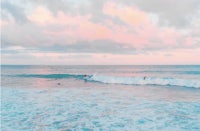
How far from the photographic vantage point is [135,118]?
1220cm

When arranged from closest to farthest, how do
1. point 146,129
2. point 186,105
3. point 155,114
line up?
point 146,129, point 155,114, point 186,105

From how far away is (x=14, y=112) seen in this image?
1341 centimetres

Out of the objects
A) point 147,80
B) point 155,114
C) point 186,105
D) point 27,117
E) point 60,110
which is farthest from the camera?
point 147,80

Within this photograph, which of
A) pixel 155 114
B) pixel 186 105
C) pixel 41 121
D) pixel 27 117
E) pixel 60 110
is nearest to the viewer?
pixel 41 121

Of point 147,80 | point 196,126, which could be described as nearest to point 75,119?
point 196,126

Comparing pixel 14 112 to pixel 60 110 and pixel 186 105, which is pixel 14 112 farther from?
pixel 186 105

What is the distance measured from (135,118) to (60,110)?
4.55 m

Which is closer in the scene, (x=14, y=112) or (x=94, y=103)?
(x=14, y=112)

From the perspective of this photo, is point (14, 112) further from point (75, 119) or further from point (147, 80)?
point (147, 80)

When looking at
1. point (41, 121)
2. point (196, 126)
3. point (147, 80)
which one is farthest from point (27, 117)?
point (147, 80)

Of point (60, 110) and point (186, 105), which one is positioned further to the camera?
point (186, 105)

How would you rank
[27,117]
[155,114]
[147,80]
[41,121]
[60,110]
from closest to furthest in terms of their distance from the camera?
[41,121] < [27,117] < [155,114] < [60,110] < [147,80]

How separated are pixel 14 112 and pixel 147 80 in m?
25.6

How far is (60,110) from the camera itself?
14.2 metres
